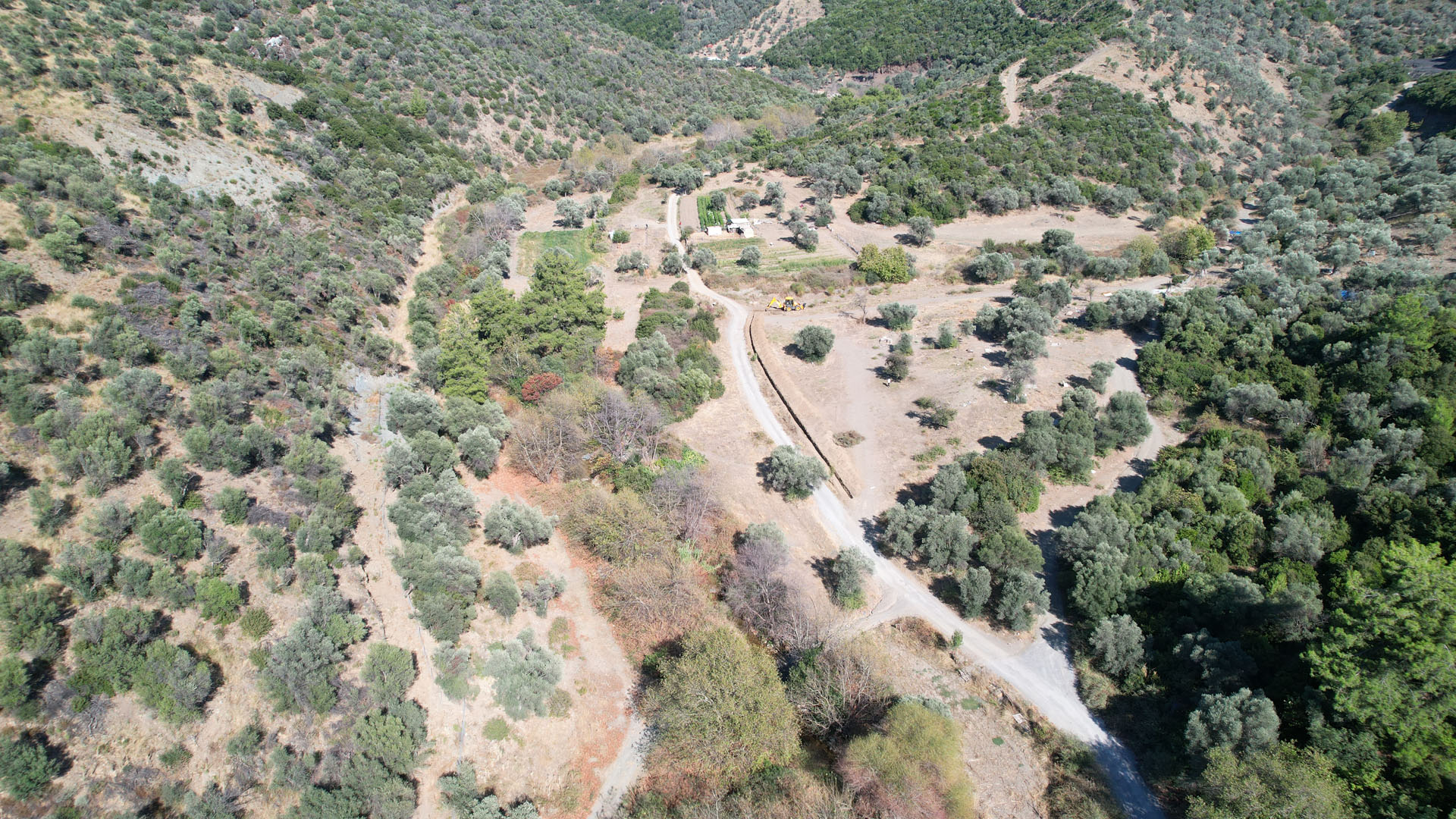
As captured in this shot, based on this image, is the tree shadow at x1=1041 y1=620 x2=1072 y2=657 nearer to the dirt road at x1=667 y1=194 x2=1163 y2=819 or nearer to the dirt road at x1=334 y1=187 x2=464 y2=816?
the dirt road at x1=667 y1=194 x2=1163 y2=819

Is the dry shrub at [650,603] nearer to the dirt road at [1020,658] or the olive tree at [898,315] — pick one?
the dirt road at [1020,658]

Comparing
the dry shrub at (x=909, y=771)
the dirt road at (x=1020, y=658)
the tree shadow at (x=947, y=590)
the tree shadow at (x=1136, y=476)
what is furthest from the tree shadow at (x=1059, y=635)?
the tree shadow at (x=1136, y=476)

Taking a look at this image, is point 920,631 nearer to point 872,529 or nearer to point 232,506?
point 872,529

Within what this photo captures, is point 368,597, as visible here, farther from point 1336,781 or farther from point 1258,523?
point 1258,523

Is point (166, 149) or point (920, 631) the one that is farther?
point (166, 149)

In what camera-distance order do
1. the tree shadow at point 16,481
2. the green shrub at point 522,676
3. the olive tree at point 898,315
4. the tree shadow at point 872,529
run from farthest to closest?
the olive tree at point 898,315 < the tree shadow at point 872,529 < the green shrub at point 522,676 < the tree shadow at point 16,481

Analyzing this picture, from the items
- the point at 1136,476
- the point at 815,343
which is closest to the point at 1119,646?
the point at 1136,476

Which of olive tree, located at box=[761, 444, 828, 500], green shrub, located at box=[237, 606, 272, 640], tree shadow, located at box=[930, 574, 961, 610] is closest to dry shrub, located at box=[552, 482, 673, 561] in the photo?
olive tree, located at box=[761, 444, 828, 500]

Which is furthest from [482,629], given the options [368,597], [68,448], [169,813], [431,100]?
[431,100]
